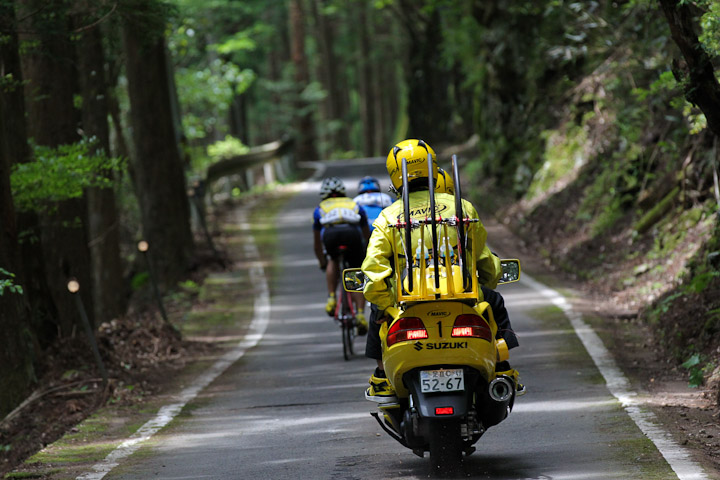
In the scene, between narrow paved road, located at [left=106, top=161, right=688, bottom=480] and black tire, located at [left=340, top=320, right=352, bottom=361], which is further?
black tire, located at [left=340, top=320, right=352, bottom=361]

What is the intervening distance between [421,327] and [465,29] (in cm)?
2543

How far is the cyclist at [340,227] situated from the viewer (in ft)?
41.1

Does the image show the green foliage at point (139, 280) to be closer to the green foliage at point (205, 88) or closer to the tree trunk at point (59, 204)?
the green foliage at point (205, 88)

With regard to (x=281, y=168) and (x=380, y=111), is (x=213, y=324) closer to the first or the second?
(x=281, y=168)

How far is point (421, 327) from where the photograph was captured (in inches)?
246

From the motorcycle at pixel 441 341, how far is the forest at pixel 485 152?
11.5 feet

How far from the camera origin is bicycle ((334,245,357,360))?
1253 centimetres

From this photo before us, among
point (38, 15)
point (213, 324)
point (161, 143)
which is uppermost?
point (38, 15)

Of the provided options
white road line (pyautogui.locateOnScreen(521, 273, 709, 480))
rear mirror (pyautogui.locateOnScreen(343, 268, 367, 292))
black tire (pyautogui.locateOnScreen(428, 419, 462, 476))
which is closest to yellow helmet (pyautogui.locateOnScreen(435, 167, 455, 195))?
rear mirror (pyautogui.locateOnScreen(343, 268, 367, 292))

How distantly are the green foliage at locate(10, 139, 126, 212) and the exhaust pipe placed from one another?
768 cm

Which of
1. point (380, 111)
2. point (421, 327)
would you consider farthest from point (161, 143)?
point (380, 111)

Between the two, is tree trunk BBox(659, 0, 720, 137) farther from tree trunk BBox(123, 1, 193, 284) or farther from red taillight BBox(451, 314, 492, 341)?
tree trunk BBox(123, 1, 193, 284)

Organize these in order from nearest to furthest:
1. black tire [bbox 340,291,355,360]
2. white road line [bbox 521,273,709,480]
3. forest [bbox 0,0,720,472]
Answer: white road line [bbox 521,273,709,480]
forest [bbox 0,0,720,472]
black tire [bbox 340,291,355,360]

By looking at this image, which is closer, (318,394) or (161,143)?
(318,394)
